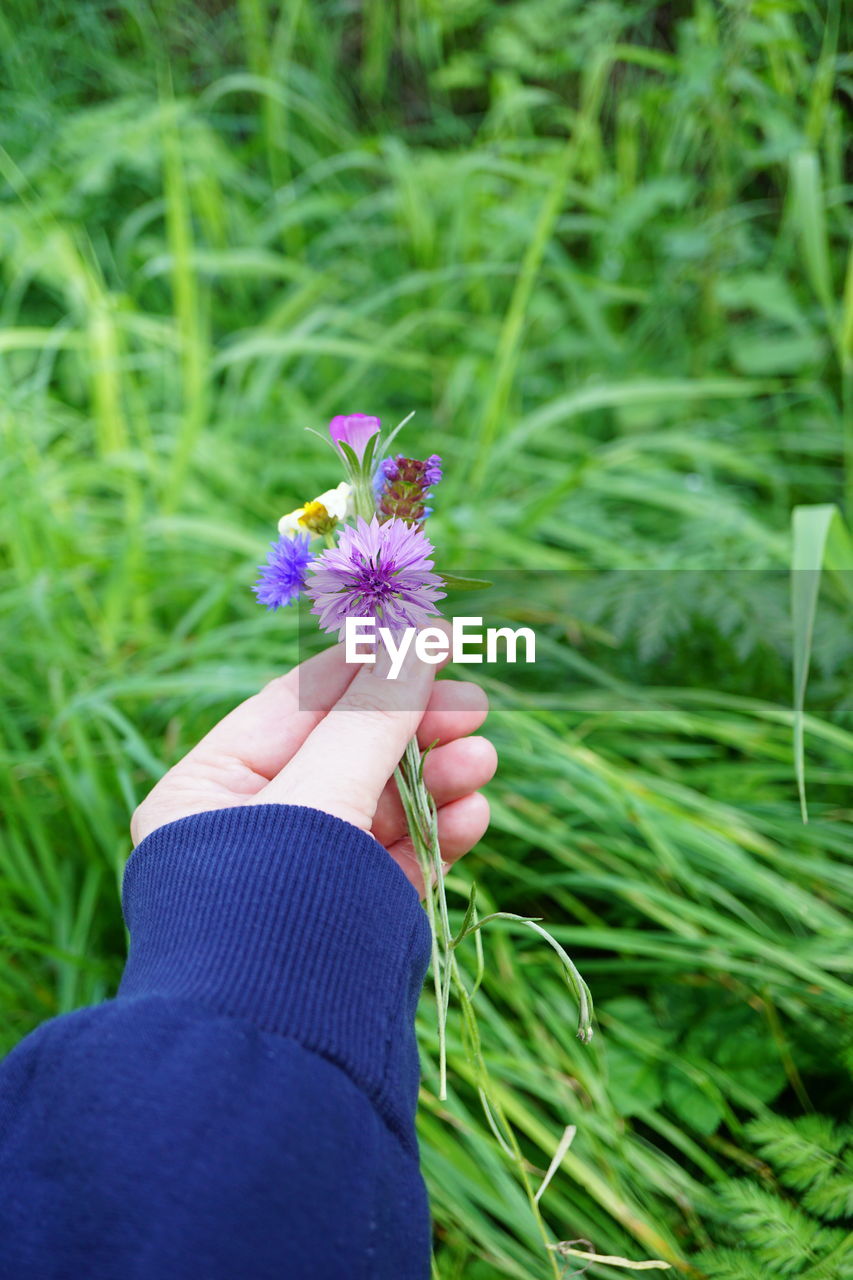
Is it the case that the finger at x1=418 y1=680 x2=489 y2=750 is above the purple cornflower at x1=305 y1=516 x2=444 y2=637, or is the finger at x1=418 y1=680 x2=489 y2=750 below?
below

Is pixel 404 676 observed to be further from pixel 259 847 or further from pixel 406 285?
pixel 406 285

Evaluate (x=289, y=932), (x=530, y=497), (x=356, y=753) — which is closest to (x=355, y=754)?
(x=356, y=753)

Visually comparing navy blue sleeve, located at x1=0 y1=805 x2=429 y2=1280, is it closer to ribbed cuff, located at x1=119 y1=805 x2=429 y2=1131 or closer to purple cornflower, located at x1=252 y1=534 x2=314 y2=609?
ribbed cuff, located at x1=119 y1=805 x2=429 y2=1131

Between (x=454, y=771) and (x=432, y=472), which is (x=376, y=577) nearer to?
(x=432, y=472)

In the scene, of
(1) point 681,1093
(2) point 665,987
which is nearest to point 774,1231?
(1) point 681,1093

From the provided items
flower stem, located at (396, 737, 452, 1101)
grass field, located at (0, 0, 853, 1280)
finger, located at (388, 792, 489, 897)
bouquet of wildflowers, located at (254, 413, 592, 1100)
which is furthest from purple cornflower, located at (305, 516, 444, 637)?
grass field, located at (0, 0, 853, 1280)

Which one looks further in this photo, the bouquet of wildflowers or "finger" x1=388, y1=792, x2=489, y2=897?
"finger" x1=388, y1=792, x2=489, y2=897

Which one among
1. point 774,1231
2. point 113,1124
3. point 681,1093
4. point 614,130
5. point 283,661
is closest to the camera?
point 113,1124

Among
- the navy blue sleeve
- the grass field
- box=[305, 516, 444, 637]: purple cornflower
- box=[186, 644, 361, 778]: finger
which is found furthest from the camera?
the grass field
